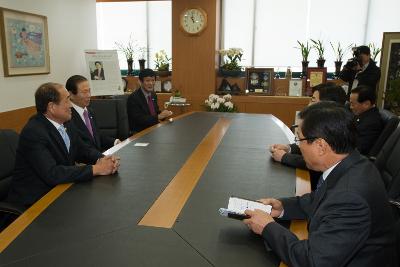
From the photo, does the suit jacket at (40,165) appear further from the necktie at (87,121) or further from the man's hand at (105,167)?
the necktie at (87,121)

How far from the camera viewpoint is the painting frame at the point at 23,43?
11.8 ft

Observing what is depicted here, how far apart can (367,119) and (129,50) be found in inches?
168

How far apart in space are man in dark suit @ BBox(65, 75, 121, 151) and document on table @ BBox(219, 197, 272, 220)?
171 centimetres

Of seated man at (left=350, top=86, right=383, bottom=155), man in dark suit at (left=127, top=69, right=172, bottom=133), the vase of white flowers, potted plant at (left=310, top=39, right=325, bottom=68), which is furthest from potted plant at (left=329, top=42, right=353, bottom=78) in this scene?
man in dark suit at (left=127, top=69, right=172, bottom=133)

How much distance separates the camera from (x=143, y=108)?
160 inches

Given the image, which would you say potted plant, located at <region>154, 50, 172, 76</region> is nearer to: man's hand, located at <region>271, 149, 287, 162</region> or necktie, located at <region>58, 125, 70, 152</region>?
necktie, located at <region>58, 125, 70, 152</region>

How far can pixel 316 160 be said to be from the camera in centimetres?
125

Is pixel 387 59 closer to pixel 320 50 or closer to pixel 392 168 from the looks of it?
pixel 320 50

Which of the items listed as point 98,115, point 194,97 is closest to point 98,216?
point 98,115

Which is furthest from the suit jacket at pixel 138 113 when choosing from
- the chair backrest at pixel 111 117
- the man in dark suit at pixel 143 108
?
the chair backrest at pixel 111 117

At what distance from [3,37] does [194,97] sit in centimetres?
286

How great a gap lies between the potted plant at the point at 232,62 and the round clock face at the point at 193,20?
1.68 ft

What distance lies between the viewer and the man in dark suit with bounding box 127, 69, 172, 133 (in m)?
4.00

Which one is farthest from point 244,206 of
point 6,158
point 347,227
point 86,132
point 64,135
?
point 86,132
